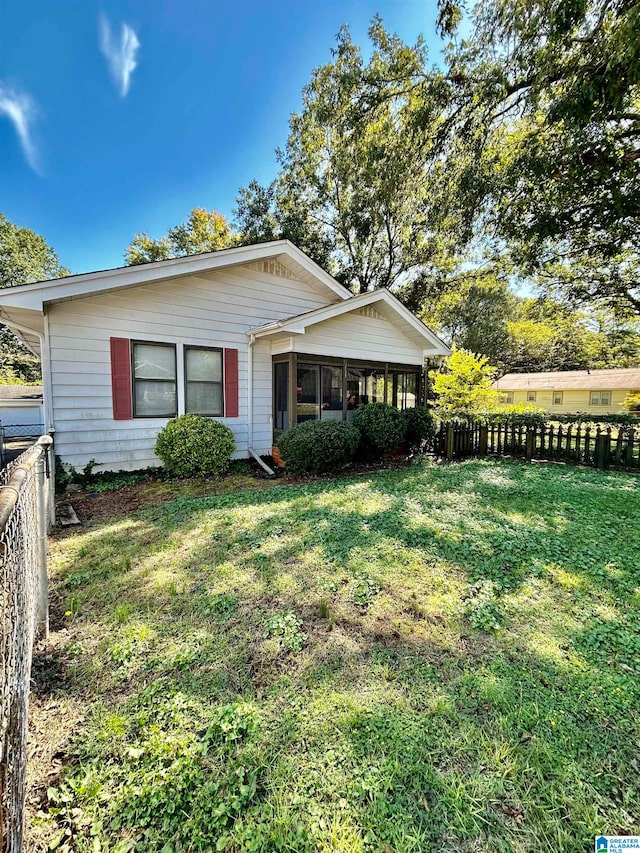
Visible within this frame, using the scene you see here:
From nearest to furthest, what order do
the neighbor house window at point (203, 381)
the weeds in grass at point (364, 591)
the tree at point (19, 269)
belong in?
1. the weeds in grass at point (364, 591)
2. the neighbor house window at point (203, 381)
3. the tree at point (19, 269)

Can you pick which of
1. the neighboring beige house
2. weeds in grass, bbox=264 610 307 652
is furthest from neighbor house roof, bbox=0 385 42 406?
the neighboring beige house

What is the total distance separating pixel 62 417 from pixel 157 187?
11750 millimetres

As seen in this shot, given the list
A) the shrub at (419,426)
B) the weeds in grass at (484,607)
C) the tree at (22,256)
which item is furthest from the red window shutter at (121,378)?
the tree at (22,256)

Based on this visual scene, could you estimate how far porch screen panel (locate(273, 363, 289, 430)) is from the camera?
28.7 feet

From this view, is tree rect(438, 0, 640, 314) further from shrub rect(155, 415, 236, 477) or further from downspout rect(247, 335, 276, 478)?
shrub rect(155, 415, 236, 477)

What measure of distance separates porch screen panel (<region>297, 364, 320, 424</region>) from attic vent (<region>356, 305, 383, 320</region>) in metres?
1.89

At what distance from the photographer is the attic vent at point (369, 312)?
30.6 feet

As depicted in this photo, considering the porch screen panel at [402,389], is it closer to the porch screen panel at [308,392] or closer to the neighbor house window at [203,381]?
the porch screen panel at [308,392]

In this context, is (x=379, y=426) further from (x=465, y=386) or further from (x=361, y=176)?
(x=361, y=176)

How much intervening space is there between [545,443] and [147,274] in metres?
9.92

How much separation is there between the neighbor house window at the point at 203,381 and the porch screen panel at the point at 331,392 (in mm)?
2510

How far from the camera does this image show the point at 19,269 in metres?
25.6

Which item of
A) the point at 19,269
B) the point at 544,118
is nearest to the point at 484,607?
the point at 544,118

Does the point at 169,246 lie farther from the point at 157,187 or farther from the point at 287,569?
the point at 287,569
